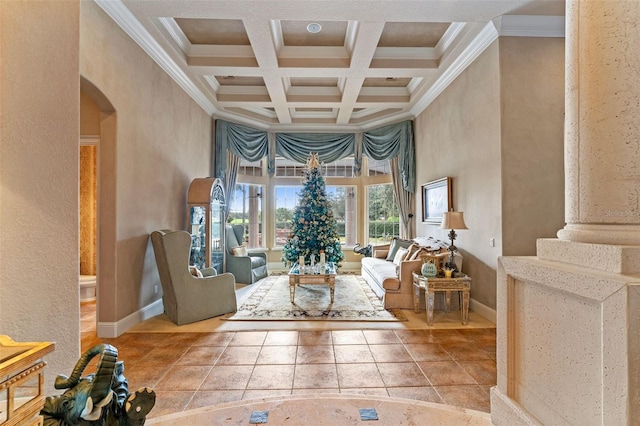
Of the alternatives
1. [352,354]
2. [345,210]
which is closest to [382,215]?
[345,210]

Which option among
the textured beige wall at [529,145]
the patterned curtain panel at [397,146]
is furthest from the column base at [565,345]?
the patterned curtain panel at [397,146]

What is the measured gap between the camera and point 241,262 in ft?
20.0

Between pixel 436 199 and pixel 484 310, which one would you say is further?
pixel 436 199

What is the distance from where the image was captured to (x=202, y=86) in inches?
208

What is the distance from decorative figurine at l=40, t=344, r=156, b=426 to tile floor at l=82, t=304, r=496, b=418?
0.98 m

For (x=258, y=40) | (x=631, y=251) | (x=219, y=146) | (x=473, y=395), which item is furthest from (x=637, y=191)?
(x=219, y=146)

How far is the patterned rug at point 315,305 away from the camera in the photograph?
4.04 m

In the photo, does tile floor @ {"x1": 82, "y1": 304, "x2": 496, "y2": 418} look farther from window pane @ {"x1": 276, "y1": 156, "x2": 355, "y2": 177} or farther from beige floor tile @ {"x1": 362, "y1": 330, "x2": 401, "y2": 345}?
window pane @ {"x1": 276, "y1": 156, "x2": 355, "y2": 177}

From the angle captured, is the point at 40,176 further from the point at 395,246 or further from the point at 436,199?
the point at 395,246

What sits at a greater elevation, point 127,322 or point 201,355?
point 127,322

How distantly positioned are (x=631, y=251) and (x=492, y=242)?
264cm

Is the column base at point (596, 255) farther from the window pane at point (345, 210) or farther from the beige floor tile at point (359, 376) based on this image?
the window pane at point (345, 210)

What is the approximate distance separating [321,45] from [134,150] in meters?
2.94

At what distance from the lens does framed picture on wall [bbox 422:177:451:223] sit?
4.98 m
